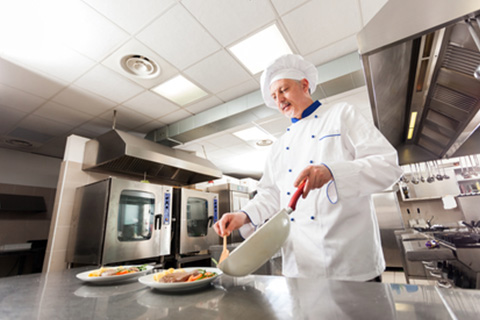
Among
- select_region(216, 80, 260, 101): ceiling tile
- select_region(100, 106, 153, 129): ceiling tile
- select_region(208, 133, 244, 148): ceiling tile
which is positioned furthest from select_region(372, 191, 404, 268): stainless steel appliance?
select_region(100, 106, 153, 129): ceiling tile

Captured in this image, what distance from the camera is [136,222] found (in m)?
2.85

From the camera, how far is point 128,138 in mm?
2902

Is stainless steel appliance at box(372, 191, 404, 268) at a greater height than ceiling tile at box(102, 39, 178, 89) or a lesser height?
lesser

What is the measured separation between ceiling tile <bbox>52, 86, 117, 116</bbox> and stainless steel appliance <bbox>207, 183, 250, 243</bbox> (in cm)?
251

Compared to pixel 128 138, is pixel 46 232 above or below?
below

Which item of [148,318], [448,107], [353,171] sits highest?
[448,107]

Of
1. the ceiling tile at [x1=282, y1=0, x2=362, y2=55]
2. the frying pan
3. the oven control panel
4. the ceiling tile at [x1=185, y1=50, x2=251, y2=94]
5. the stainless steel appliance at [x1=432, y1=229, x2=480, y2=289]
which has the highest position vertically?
the ceiling tile at [x1=282, y1=0, x2=362, y2=55]

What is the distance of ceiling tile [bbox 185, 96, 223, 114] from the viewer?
3.00 meters

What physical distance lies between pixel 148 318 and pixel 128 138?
2760 millimetres

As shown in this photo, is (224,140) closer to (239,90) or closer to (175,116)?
(175,116)

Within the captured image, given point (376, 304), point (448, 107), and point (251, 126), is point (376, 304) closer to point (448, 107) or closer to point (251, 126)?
point (448, 107)

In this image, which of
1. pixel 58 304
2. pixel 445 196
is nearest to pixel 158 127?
pixel 58 304

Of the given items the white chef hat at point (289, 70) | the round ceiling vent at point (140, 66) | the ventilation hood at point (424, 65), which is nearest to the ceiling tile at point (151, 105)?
the round ceiling vent at point (140, 66)

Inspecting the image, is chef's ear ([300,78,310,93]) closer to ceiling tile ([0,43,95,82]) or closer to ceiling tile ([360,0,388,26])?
ceiling tile ([360,0,388,26])
